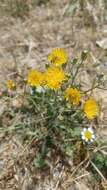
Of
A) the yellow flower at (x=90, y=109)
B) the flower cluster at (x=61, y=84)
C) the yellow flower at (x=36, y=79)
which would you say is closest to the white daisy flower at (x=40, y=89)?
the flower cluster at (x=61, y=84)

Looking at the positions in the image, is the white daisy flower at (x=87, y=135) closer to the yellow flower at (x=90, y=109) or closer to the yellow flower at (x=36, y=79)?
the yellow flower at (x=90, y=109)

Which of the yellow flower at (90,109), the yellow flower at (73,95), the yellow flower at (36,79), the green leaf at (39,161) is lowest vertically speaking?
the green leaf at (39,161)

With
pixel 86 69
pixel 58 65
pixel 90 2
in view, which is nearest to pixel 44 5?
pixel 90 2

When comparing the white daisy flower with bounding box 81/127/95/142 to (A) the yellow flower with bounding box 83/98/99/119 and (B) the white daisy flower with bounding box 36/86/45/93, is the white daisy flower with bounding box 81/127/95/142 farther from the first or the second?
(B) the white daisy flower with bounding box 36/86/45/93

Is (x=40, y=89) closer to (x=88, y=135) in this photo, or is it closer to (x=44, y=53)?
(x=88, y=135)

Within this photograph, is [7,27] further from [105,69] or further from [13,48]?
[105,69]

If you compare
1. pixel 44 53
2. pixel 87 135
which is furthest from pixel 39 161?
pixel 44 53

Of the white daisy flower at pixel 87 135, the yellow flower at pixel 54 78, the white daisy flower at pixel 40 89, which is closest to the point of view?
the yellow flower at pixel 54 78
